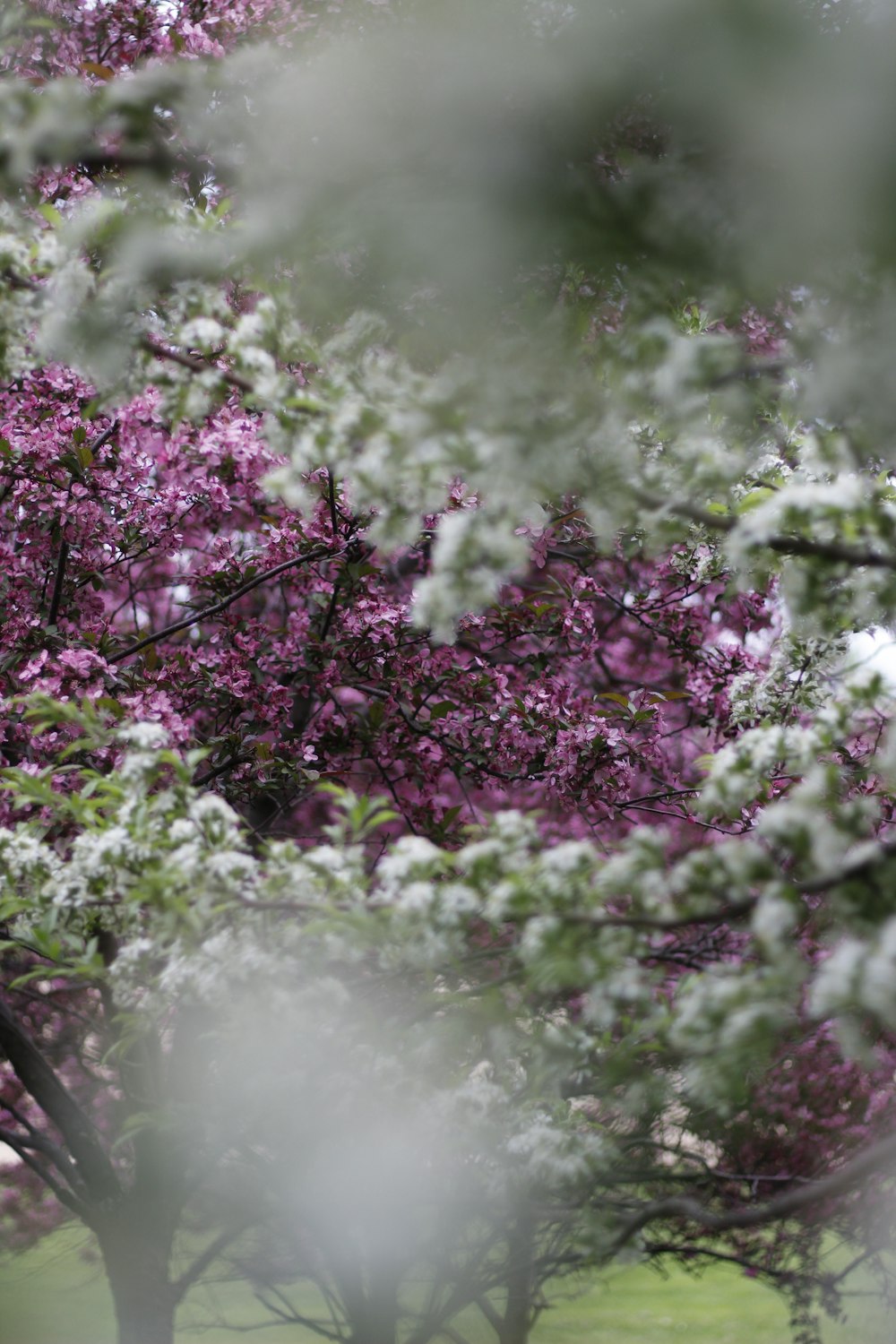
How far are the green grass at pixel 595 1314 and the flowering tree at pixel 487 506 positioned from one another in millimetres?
831

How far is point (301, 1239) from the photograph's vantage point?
14.0 ft

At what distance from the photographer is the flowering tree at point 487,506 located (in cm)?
192

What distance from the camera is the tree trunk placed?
410cm

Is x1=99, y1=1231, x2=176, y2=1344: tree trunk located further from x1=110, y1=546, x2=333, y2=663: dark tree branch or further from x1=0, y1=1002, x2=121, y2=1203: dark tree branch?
x1=110, y1=546, x2=333, y2=663: dark tree branch

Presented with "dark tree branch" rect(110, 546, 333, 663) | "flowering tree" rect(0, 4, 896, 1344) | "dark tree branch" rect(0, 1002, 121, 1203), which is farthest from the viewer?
"dark tree branch" rect(0, 1002, 121, 1203)

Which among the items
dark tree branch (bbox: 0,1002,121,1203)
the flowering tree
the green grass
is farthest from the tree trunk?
the green grass

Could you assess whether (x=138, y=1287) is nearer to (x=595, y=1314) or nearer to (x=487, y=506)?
(x=595, y=1314)

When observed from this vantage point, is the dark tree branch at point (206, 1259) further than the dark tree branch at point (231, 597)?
Yes

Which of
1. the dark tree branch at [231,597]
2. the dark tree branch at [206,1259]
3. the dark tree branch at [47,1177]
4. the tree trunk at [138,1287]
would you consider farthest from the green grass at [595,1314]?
the dark tree branch at [231,597]

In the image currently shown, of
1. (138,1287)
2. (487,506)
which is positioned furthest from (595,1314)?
(487,506)

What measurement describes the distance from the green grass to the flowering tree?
83cm

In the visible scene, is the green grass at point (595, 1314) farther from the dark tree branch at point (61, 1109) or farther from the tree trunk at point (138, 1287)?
the dark tree branch at point (61, 1109)

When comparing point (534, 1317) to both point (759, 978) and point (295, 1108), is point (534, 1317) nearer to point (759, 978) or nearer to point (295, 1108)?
point (295, 1108)

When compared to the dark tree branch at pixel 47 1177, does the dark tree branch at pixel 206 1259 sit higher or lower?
lower
